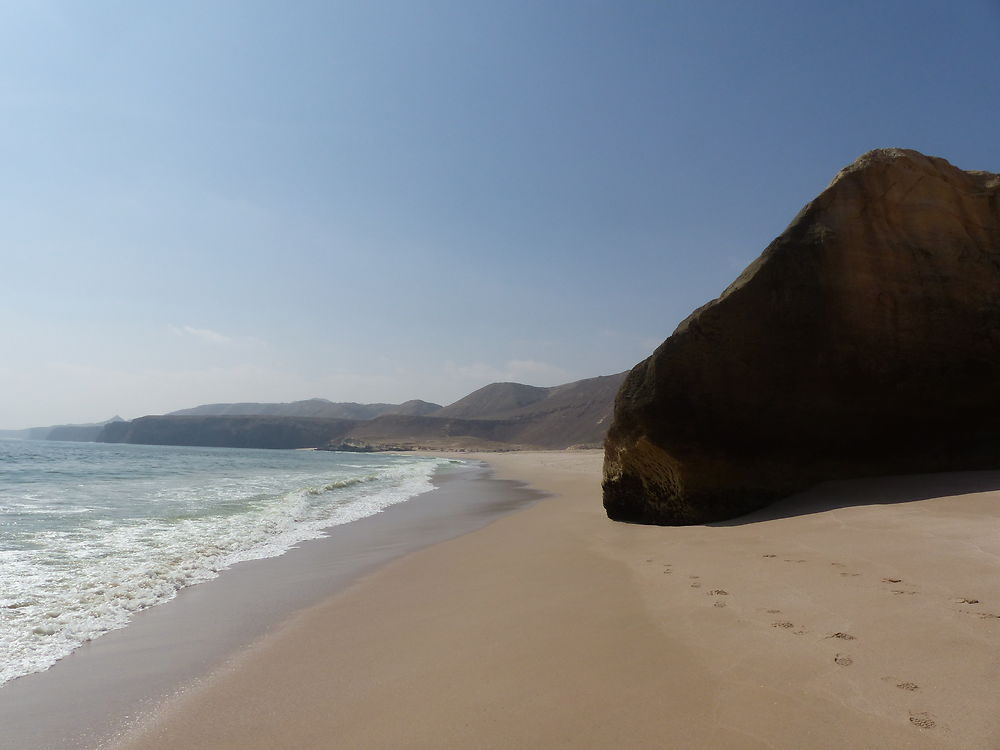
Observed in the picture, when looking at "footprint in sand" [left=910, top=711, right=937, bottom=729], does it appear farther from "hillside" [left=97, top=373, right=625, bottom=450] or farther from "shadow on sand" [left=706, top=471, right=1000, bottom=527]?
"hillside" [left=97, top=373, right=625, bottom=450]

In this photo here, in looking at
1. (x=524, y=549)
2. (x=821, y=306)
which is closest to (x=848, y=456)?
(x=821, y=306)

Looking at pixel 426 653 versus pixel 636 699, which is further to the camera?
pixel 426 653

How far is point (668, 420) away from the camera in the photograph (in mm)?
8047

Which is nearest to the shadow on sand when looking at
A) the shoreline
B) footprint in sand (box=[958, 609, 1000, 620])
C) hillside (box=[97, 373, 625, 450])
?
footprint in sand (box=[958, 609, 1000, 620])

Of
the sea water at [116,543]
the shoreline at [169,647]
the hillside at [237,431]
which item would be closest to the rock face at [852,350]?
the shoreline at [169,647]

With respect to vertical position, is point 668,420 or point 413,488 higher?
point 668,420

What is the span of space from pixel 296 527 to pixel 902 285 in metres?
10.3

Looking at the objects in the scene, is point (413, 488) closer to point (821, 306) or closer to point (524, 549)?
point (524, 549)

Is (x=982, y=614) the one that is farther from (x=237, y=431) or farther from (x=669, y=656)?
(x=237, y=431)

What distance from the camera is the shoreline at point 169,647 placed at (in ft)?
10.2

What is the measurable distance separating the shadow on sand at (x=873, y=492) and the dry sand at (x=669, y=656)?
48cm

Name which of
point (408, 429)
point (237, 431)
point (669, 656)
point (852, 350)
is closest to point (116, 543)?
point (669, 656)

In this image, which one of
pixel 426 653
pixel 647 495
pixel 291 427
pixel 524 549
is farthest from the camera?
pixel 291 427

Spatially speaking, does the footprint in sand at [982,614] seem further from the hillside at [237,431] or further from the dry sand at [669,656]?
the hillside at [237,431]
